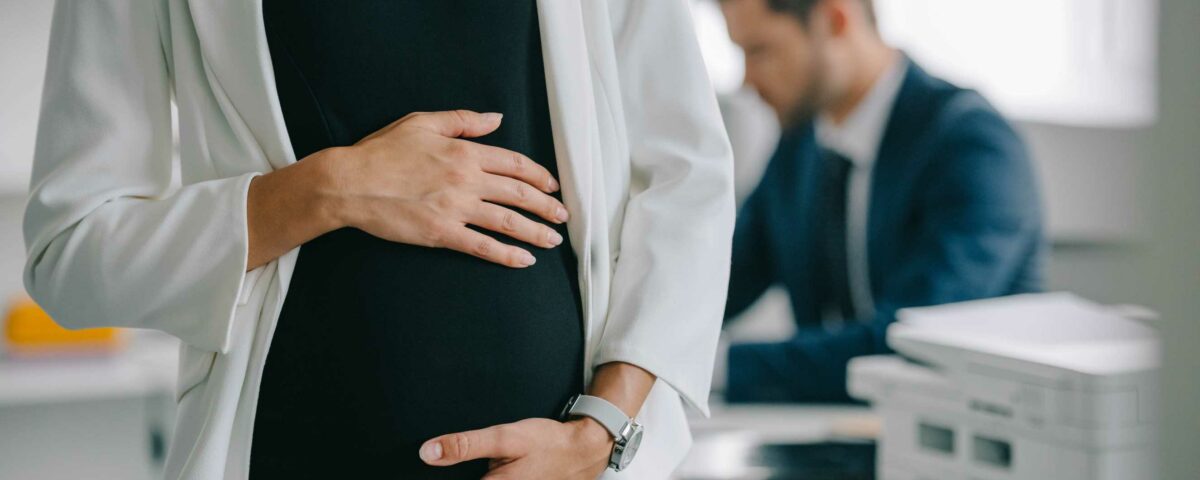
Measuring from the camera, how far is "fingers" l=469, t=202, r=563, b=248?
2.48 ft

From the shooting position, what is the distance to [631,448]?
0.77 metres

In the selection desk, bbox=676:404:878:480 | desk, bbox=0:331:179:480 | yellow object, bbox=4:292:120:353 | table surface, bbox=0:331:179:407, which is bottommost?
desk, bbox=0:331:179:480

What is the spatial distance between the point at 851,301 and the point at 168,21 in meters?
2.42

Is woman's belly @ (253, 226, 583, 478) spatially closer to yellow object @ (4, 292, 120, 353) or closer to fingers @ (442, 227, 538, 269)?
fingers @ (442, 227, 538, 269)

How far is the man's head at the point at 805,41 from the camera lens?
9.10ft

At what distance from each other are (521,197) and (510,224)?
0.02 m

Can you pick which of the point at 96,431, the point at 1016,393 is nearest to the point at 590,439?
the point at 1016,393

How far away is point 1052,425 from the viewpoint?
115 cm

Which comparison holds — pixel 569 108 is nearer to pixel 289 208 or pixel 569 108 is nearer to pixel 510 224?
pixel 510 224

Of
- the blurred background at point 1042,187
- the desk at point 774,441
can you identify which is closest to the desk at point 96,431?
the blurred background at point 1042,187

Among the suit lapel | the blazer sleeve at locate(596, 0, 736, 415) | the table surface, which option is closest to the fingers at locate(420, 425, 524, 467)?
the blazer sleeve at locate(596, 0, 736, 415)

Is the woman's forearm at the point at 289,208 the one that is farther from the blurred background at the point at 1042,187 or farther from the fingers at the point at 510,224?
the blurred background at the point at 1042,187

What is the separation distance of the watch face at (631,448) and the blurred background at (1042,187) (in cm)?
42

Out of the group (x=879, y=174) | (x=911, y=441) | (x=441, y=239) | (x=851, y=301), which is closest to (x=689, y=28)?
(x=441, y=239)
